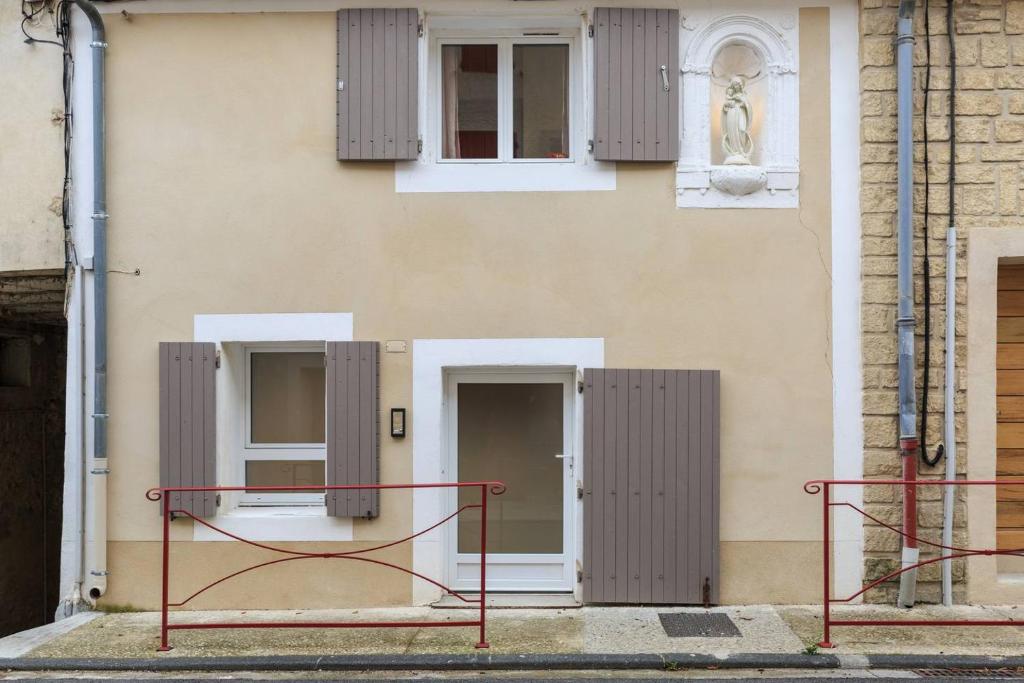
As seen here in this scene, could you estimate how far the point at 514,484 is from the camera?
275 inches

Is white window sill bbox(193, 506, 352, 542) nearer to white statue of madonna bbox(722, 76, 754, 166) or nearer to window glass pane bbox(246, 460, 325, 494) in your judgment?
window glass pane bbox(246, 460, 325, 494)

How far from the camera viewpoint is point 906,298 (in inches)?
254

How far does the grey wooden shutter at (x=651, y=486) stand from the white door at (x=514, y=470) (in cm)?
38

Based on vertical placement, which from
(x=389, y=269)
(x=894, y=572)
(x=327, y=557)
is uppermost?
(x=389, y=269)

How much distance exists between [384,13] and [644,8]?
202 cm

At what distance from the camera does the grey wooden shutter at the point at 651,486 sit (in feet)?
21.6

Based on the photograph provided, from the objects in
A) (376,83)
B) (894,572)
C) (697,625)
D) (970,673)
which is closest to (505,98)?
(376,83)

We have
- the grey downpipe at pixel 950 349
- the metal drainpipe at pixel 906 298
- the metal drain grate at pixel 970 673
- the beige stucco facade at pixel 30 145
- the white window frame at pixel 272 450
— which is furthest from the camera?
the white window frame at pixel 272 450

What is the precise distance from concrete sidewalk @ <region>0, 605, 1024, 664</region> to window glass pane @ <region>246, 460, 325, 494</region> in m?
1.01

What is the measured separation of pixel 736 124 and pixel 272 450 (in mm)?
4515

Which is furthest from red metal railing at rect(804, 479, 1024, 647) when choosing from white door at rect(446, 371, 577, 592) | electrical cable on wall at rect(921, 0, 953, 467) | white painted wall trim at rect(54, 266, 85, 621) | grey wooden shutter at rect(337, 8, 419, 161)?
white painted wall trim at rect(54, 266, 85, 621)

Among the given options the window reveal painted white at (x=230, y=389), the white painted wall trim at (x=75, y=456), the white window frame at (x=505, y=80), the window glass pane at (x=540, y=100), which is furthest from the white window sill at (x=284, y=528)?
the window glass pane at (x=540, y=100)

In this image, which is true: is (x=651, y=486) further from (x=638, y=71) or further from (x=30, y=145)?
(x=30, y=145)

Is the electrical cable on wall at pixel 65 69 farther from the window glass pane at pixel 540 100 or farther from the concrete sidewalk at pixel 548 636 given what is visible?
the window glass pane at pixel 540 100
